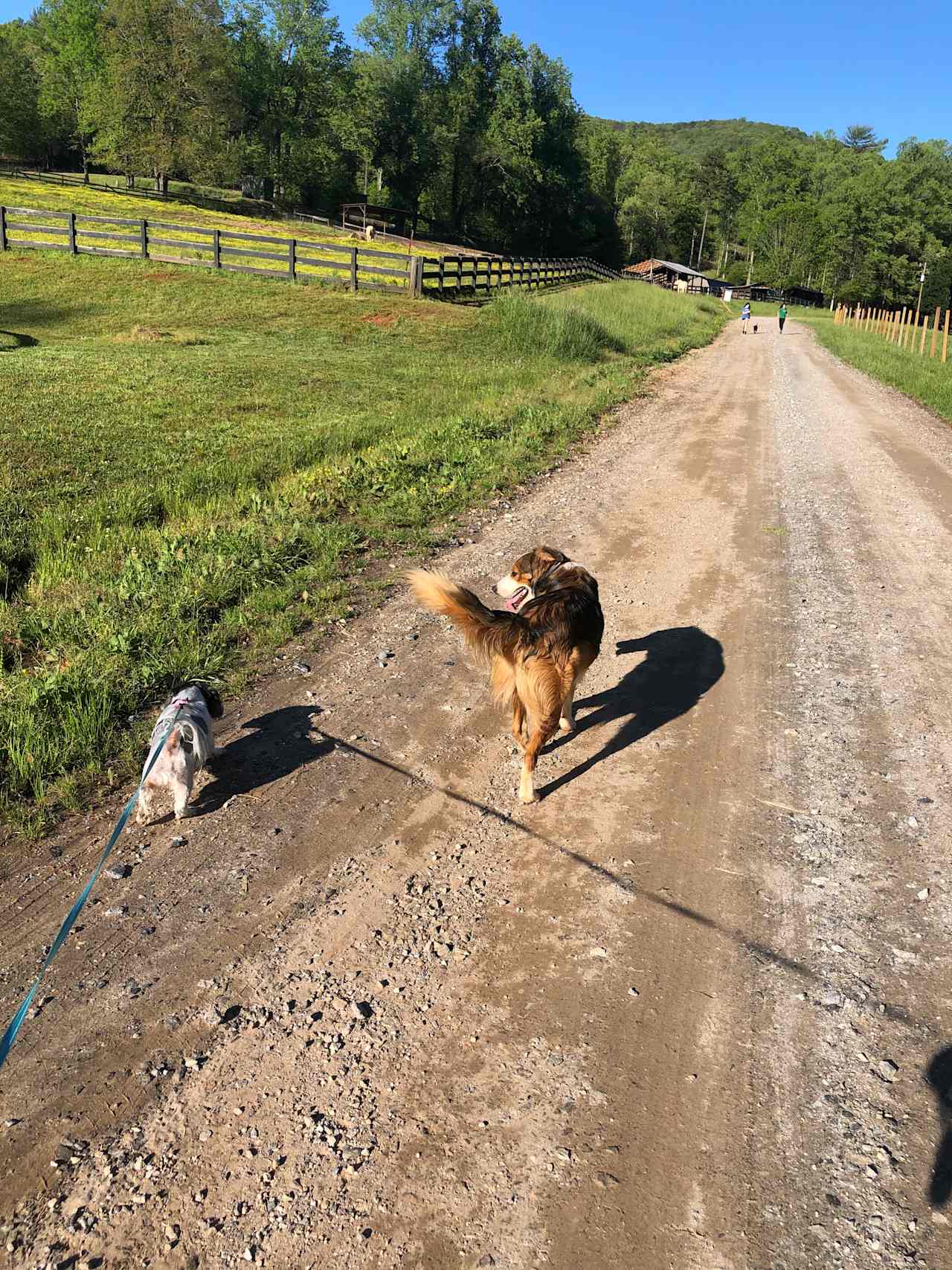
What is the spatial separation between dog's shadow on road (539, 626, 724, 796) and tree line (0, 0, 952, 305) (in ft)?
189

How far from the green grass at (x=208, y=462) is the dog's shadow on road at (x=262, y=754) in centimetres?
47

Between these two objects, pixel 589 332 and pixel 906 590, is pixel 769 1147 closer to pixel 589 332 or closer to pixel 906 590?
pixel 906 590

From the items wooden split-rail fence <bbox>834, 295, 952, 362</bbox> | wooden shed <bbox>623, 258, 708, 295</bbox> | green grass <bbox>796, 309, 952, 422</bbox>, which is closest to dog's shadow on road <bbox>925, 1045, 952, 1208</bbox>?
green grass <bbox>796, 309, 952, 422</bbox>

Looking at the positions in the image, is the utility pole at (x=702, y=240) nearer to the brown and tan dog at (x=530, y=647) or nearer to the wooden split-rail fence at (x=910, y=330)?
the wooden split-rail fence at (x=910, y=330)

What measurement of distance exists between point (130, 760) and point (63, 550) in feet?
11.0

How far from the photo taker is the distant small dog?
137 inches

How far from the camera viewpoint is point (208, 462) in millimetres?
9055

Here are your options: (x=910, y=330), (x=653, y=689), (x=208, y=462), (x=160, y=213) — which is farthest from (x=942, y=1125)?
(x=160, y=213)

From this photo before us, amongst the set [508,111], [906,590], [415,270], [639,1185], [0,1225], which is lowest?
[0,1225]

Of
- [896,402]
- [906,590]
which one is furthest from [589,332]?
[906,590]

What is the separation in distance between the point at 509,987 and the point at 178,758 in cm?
177

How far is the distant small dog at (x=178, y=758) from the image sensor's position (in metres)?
3.49

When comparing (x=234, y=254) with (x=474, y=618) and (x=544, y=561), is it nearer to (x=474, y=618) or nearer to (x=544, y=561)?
(x=544, y=561)

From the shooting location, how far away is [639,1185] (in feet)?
7.00
